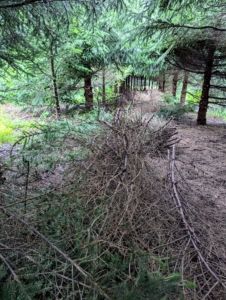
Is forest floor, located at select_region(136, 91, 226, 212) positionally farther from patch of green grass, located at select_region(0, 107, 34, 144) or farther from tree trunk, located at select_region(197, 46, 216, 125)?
patch of green grass, located at select_region(0, 107, 34, 144)

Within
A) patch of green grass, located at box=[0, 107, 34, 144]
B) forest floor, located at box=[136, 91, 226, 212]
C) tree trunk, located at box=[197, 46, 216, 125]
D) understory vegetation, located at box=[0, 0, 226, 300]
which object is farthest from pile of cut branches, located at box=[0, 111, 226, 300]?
tree trunk, located at box=[197, 46, 216, 125]

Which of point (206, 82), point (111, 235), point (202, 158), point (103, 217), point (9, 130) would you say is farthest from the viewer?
point (206, 82)

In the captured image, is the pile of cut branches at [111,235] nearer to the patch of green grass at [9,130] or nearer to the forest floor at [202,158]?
the forest floor at [202,158]

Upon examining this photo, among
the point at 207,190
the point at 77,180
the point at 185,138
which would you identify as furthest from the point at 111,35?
the point at 77,180

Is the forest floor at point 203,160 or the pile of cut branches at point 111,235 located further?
the forest floor at point 203,160

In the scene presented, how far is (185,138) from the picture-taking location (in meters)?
7.29

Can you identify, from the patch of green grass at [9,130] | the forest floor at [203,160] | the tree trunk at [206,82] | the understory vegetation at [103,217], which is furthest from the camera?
the tree trunk at [206,82]

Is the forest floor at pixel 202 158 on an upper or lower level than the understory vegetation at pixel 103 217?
lower

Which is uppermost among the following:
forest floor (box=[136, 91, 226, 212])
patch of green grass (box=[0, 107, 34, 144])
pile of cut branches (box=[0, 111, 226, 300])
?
pile of cut branches (box=[0, 111, 226, 300])

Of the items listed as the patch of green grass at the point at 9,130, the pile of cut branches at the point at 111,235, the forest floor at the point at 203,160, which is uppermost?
the pile of cut branches at the point at 111,235

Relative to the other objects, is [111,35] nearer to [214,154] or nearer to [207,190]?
[214,154]

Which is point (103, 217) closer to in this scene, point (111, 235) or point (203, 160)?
point (111, 235)

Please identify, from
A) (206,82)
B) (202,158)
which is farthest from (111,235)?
(206,82)

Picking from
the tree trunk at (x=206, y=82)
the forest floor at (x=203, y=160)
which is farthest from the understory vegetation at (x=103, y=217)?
the tree trunk at (x=206, y=82)
